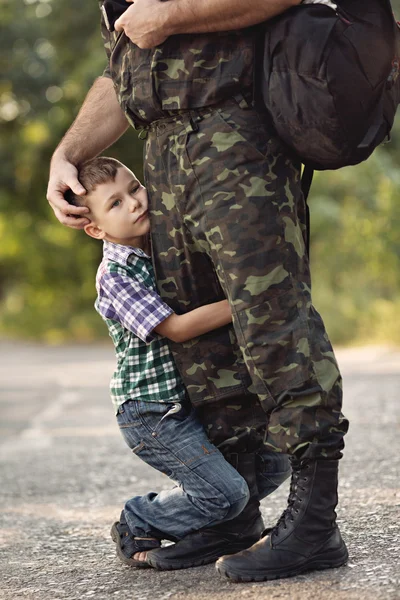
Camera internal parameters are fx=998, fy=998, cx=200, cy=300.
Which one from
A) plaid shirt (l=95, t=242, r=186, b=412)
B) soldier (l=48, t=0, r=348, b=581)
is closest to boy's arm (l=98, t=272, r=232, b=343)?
plaid shirt (l=95, t=242, r=186, b=412)

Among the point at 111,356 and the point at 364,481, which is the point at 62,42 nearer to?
the point at 111,356

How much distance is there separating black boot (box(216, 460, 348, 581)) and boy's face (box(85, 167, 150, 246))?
2.73ft

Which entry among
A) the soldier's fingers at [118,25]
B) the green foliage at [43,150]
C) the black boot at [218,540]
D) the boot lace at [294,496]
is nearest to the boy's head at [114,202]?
the soldier's fingers at [118,25]

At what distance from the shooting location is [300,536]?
2.61 metres

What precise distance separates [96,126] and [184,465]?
1066 mm

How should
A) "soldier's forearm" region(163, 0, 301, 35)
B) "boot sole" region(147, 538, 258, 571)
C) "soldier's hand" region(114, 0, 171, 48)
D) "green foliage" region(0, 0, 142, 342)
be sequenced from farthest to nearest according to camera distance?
"green foliage" region(0, 0, 142, 342), "boot sole" region(147, 538, 258, 571), "soldier's hand" region(114, 0, 171, 48), "soldier's forearm" region(163, 0, 301, 35)

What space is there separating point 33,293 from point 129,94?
25606mm

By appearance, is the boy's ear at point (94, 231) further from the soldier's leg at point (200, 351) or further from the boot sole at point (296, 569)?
the boot sole at point (296, 569)

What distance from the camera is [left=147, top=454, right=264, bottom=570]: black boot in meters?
2.91

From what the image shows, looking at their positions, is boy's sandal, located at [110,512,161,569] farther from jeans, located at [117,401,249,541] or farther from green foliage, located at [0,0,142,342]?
green foliage, located at [0,0,142,342]

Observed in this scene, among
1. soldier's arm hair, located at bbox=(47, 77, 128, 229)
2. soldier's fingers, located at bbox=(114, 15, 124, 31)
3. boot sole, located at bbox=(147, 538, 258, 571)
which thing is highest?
soldier's fingers, located at bbox=(114, 15, 124, 31)

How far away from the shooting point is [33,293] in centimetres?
2802

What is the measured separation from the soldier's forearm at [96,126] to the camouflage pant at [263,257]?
400 millimetres

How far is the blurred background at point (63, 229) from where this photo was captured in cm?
1652
